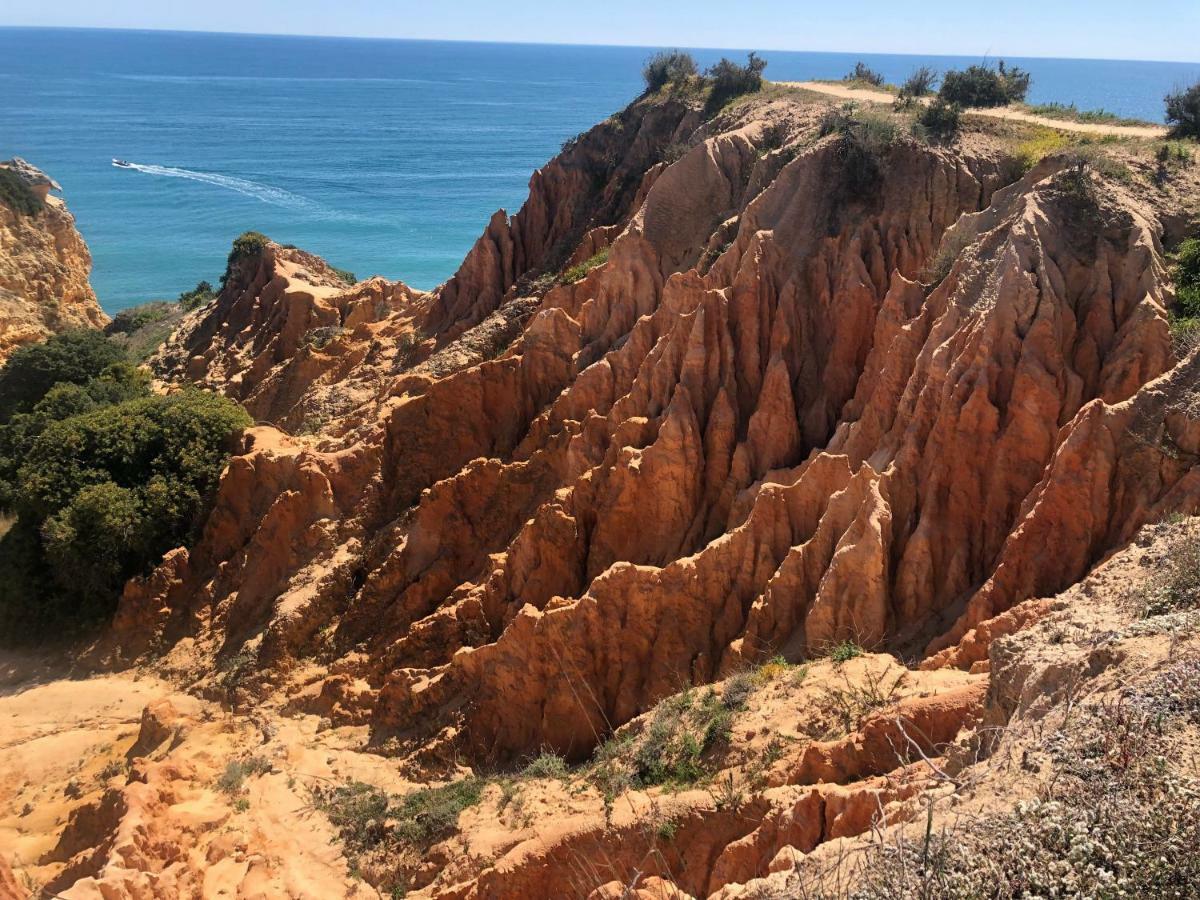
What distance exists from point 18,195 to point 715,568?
51403 mm

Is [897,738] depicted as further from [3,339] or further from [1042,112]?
[3,339]

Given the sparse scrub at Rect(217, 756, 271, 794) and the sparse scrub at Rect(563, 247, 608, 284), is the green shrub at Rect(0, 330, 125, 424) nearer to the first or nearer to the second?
the sparse scrub at Rect(563, 247, 608, 284)

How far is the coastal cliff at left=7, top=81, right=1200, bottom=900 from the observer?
10227 millimetres

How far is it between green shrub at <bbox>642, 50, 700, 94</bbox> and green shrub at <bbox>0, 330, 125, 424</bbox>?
24551 millimetres

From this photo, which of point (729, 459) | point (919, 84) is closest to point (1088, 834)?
point (729, 459)

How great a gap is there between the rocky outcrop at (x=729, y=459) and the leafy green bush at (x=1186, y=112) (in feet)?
13.2

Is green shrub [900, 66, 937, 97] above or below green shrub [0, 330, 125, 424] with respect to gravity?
above

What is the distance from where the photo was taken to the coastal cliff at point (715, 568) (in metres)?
10.2

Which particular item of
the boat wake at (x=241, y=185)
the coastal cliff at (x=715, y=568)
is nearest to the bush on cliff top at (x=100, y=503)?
the coastal cliff at (x=715, y=568)

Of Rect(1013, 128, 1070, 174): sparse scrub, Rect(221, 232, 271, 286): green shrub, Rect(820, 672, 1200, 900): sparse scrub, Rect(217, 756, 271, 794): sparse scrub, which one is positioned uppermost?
Rect(1013, 128, 1070, 174): sparse scrub

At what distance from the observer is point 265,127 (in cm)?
15775

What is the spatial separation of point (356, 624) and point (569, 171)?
70.9ft

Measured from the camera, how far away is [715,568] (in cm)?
1462

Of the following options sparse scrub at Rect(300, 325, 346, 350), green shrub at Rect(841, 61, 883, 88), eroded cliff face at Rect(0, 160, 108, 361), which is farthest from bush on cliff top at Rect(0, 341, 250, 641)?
green shrub at Rect(841, 61, 883, 88)
